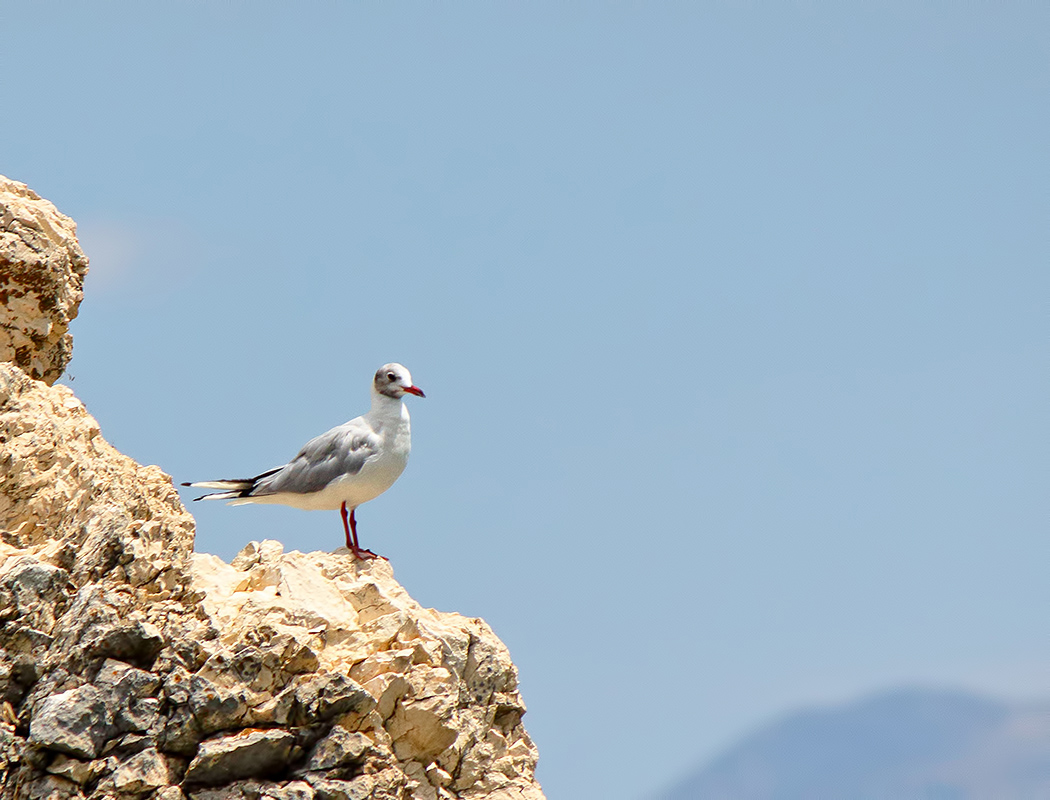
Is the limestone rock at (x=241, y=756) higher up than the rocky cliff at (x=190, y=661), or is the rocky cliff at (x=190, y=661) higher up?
the rocky cliff at (x=190, y=661)

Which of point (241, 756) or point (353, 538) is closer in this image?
point (241, 756)

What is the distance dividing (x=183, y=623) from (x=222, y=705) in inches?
29.6

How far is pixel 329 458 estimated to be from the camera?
17828 millimetres

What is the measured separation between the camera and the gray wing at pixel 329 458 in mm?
17594

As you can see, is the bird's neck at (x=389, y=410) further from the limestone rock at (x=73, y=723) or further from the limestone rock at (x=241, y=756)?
the limestone rock at (x=73, y=723)

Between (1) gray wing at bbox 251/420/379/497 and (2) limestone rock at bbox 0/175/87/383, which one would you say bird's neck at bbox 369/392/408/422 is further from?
(2) limestone rock at bbox 0/175/87/383

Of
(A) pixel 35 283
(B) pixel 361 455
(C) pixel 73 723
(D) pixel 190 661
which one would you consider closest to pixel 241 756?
(D) pixel 190 661

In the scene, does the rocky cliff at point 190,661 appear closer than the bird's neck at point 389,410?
Yes

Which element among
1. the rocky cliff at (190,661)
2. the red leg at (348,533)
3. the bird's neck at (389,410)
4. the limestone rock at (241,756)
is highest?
the bird's neck at (389,410)

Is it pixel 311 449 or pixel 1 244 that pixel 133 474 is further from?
pixel 311 449

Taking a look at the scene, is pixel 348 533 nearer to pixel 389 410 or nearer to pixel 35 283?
pixel 389 410

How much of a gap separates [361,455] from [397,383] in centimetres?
96

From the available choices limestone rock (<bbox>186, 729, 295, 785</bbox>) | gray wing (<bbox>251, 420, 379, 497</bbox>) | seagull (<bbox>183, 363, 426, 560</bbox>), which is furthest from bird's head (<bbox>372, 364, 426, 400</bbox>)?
limestone rock (<bbox>186, 729, 295, 785</bbox>)

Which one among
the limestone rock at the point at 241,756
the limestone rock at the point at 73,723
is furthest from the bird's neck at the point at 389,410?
the limestone rock at the point at 73,723
